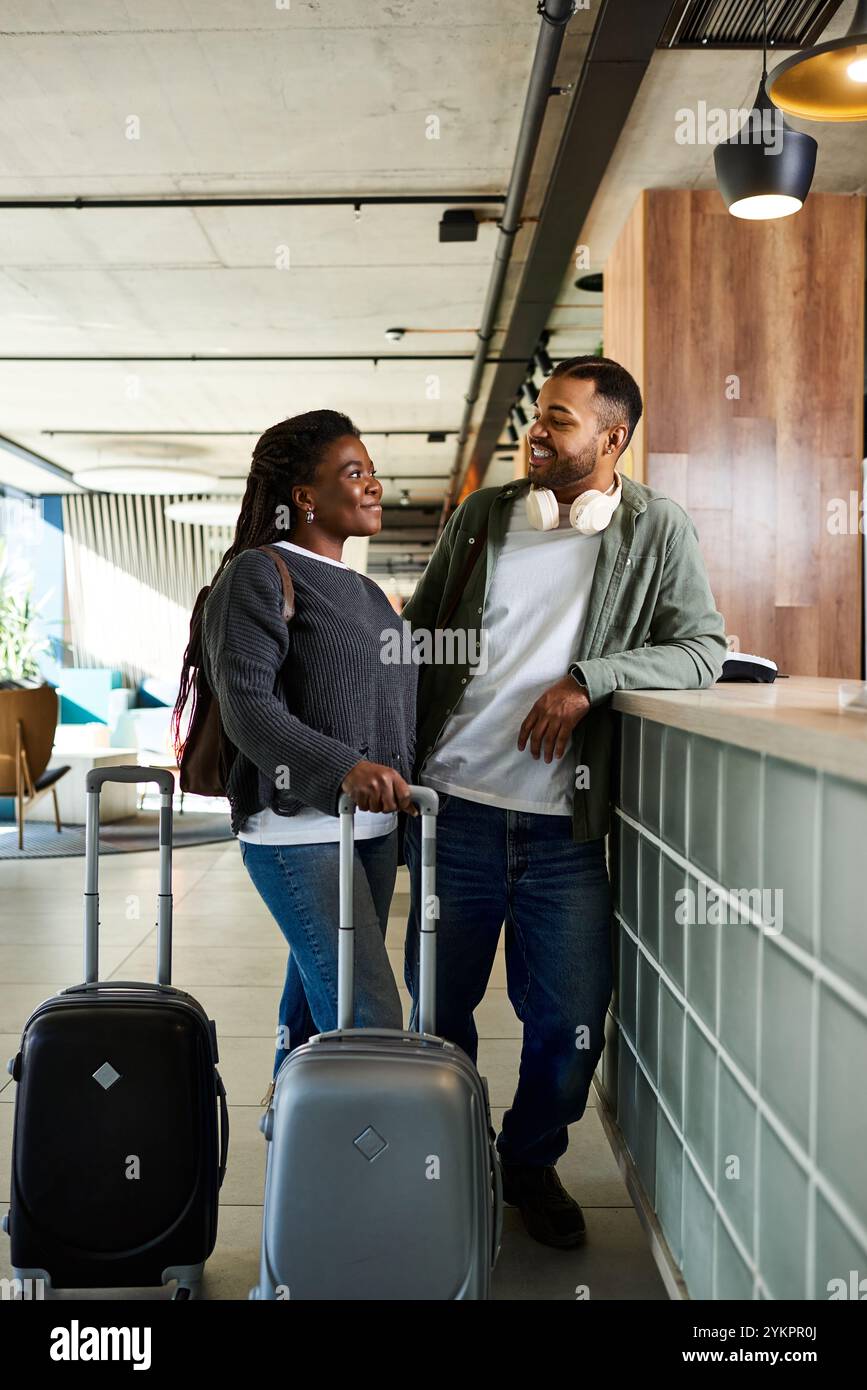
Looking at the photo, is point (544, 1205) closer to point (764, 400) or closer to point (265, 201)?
point (764, 400)

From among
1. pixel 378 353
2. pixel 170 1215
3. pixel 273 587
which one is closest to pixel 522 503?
pixel 273 587

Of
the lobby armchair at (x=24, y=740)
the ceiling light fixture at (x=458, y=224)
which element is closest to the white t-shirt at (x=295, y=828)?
the ceiling light fixture at (x=458, y=224)

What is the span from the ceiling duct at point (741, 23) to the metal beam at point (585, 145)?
0.18m

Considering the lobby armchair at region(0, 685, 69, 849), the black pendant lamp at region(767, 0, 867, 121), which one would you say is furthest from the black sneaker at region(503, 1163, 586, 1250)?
the lobby armchair at region(0, 685, 69, 849)

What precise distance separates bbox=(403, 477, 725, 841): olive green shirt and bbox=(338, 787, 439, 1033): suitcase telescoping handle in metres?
0.45

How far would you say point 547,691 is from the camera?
75.0 inches

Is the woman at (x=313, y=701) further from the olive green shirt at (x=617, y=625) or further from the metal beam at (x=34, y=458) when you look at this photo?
the metal beam at (x=34, y=458)

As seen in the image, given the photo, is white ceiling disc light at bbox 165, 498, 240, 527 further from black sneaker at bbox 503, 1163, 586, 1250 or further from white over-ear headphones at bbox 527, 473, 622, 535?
black sneaker at bbox 503, 1163, 586, 1250

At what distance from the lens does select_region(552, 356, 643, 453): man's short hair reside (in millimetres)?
2006

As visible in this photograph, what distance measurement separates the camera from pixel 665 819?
176cm

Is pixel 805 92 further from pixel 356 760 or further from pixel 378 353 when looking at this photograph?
pixel 378 353

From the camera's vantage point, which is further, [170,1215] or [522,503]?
[522,503]
